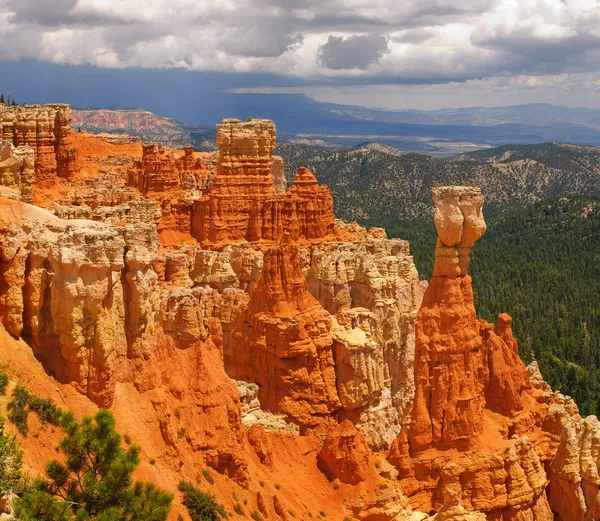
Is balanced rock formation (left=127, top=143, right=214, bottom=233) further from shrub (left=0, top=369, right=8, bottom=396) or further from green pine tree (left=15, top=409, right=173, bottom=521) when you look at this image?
green pine tree (left=15, top=409, right=173, bottom=521)

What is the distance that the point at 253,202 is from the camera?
4644cm

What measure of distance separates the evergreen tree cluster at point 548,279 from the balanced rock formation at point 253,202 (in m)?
→ 23.6

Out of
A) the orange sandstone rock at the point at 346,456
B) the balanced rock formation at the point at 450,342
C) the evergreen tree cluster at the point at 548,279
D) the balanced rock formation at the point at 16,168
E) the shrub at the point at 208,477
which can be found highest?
the balanced rock formation at the point at 16,168

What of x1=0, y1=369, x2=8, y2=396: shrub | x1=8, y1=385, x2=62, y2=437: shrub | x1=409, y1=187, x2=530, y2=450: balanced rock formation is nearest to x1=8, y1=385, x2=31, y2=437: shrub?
x1=8, y1=385, x2=62, y2=437: shrub

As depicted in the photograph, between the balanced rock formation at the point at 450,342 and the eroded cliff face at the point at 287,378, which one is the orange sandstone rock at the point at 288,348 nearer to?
the eroded cliff face at the point at 287,378

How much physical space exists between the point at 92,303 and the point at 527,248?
11950 cm

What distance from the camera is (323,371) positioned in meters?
30.1

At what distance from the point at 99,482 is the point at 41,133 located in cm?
3557

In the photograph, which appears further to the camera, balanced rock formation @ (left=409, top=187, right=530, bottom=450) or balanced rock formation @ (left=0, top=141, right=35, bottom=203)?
balanced rock formation @ (left=0, top=141, right=35, bottom=203)

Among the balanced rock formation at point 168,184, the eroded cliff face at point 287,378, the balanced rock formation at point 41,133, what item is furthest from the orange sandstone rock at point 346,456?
the balanced rock formation at point 41,133

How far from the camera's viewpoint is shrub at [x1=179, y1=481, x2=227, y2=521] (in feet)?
63.6

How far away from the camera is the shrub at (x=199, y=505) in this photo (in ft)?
63.6

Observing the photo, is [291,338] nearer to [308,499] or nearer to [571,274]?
[308,499]

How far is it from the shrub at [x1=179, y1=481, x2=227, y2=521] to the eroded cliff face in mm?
408
